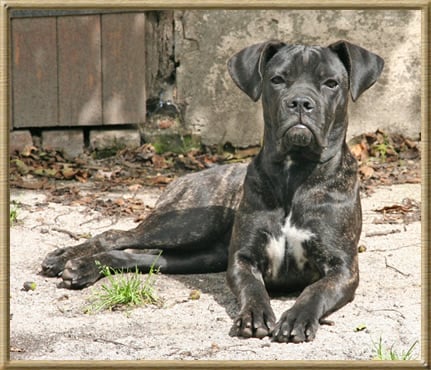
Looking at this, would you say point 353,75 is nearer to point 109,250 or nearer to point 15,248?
point 109,250

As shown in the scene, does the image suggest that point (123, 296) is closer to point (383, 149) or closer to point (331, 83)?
point (331, 83)

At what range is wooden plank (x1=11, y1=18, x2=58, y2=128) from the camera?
9.18 meters

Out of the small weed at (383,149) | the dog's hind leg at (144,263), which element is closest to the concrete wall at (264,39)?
the small weed at (383,149)

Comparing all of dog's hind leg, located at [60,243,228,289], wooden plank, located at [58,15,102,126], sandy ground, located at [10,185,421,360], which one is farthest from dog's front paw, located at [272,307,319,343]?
wooden plank, located at [58,15,102,126]

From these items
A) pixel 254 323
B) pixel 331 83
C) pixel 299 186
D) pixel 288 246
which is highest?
pixel 331 83

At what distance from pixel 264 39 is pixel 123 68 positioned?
4.93 feet

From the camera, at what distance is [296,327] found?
4.52 meters

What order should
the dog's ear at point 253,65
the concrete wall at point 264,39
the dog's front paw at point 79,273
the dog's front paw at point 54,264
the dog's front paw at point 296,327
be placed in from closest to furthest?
1. the dog's front paw at point 296,327
2. the dog's ear at point 253,65
3. the dog's front paw at point 79,273
4. the dog's front paw at point 54,264
5. the concrete wall at point 264,39

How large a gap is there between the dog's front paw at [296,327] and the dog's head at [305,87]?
1029 millimetres

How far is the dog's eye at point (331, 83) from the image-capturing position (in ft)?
17.0

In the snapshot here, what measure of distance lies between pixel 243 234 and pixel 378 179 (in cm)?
346

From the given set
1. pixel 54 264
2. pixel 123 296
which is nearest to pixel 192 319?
pixel 123 296

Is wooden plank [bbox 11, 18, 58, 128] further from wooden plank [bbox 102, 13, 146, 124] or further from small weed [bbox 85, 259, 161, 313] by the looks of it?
small weed [bbox 85, 259, 161, 313]

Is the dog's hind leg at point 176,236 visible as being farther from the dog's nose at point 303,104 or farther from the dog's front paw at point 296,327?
the dog's front paw at point 296,327
